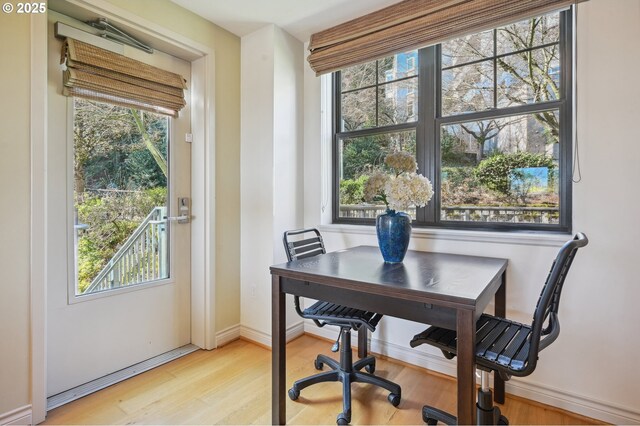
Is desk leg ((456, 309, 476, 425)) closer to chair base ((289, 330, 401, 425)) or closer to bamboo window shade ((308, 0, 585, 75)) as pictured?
chair base ((289, 330, 401, 425))

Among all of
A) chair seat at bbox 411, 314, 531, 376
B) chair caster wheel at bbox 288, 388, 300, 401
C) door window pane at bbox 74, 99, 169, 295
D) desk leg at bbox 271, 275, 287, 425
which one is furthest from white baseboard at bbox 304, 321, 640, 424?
door window pane at bbox 74, 99, 169, 295

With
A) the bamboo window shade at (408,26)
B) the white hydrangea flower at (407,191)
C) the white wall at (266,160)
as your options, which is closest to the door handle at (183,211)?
the white wall at (266,160)

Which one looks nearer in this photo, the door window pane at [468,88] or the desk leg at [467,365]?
the desk leg at [467,365]

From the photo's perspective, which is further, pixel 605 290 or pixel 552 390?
pixel 552 390

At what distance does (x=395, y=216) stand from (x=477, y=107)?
1.01m

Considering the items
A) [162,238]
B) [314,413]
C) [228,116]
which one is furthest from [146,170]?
[314,413]

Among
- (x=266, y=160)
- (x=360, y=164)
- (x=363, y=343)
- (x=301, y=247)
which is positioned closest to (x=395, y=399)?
(x=363, y=343)

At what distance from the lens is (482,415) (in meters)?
1.35

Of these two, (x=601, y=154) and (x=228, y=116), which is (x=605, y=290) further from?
(x=228, y=116)

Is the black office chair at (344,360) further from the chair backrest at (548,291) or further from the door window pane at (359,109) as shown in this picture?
the door window pane at (359,109)

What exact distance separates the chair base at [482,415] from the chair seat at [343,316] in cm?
48

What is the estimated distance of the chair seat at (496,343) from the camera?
1.16 m

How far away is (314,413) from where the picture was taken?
166 centimetres

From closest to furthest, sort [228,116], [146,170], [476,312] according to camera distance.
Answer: [476,312] < [146,170] < [228,116]
